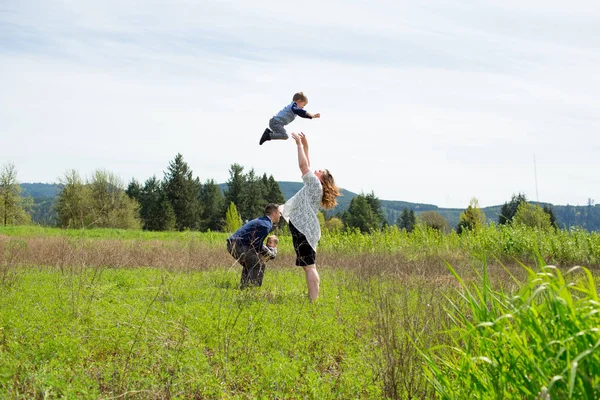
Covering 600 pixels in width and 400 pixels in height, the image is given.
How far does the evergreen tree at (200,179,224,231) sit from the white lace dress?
63.6 m

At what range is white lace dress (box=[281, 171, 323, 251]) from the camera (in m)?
8.07

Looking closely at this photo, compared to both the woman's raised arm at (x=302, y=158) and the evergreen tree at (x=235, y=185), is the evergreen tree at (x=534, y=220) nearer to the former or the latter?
the woman's raised arm at (x=302, y=158)

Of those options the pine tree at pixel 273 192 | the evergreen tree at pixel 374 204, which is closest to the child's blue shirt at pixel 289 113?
the pine tree at pixel 273 192

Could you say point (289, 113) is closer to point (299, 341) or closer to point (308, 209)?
point (308, 209)

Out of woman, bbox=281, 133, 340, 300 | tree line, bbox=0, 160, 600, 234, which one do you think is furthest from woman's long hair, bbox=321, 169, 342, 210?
tree line, bbox=0, 160, 600, 234

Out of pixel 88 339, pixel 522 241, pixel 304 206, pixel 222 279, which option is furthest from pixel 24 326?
pixel 522 241

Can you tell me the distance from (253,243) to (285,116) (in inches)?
83.0

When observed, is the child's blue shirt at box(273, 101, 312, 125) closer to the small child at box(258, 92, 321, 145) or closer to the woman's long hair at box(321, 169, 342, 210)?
the small child at box(258, 92, 321, 145)

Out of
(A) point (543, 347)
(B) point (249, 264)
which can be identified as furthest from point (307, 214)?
(A) point (543, 347)

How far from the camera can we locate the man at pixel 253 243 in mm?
9289

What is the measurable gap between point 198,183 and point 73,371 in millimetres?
69625

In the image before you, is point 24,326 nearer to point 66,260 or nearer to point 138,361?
point 138,361

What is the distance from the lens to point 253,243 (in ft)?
30.3

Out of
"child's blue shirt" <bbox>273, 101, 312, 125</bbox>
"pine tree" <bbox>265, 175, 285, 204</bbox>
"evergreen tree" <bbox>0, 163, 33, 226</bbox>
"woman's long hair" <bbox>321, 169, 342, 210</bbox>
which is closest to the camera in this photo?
"woman's long hair" <bbox>321, 169, 342, 210</bbox>
